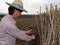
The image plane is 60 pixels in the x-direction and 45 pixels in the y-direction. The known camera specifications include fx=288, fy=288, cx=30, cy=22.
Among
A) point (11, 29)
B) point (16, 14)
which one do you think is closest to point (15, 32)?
point (11, 29)

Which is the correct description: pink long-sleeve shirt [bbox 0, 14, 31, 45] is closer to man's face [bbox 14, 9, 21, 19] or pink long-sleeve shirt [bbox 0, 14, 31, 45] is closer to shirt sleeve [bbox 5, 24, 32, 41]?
shirt sleeve [bbox 5, 24, 32, 41]

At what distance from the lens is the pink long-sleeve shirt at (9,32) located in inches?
192

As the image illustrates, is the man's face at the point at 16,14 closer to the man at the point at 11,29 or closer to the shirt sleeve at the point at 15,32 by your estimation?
the man at the point at 11,29

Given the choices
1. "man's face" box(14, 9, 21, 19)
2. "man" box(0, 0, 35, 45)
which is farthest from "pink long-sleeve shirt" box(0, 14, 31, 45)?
"man's face" box(14, 9, 21, 19)

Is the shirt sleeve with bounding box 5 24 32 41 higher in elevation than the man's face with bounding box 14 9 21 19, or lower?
lower

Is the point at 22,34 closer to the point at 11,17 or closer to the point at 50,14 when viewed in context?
the point at 11,17

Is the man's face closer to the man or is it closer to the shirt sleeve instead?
the man

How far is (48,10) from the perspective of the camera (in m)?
5.85

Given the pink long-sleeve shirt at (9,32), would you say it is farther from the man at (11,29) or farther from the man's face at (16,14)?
the man's face at (16,14)

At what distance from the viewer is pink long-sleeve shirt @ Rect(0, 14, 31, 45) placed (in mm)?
4871

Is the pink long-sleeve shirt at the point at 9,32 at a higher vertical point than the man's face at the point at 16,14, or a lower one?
lower

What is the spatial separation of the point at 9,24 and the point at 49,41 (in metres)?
1.14

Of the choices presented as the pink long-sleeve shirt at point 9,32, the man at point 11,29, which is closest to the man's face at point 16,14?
the man at point 11,29

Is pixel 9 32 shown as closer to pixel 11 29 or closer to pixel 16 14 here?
pixel 11 29
